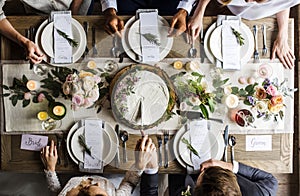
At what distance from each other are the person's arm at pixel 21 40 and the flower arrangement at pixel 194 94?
0.51 m

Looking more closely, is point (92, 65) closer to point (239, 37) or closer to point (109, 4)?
point (109, 4)

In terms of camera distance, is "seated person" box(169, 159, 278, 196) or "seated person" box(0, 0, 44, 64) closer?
"seated person" box(169, 159, 278, 196)

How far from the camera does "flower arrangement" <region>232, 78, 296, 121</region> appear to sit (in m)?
1.61

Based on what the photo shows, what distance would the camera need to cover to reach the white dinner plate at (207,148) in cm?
162

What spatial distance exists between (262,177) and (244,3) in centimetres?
63

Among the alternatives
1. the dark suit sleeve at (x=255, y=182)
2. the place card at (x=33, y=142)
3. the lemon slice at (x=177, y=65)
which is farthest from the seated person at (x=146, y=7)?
the dark suit sleeve at (x=255, y=182)

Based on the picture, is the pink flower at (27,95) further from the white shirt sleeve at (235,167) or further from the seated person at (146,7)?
the white shirt sleeve at (235,167)

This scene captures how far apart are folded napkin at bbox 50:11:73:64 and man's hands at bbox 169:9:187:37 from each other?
0.36 m

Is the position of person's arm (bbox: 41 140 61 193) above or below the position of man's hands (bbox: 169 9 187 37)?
below

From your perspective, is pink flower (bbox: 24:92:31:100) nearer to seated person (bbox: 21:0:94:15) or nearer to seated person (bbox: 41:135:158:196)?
seated person (bbox: 41:135:158:196)

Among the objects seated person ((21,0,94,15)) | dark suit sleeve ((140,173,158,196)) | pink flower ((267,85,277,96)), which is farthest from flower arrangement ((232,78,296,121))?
seated person ((21,0,94,15))

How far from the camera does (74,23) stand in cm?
165

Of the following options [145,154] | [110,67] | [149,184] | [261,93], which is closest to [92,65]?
[110,67]

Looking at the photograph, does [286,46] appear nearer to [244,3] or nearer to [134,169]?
[244,3]
